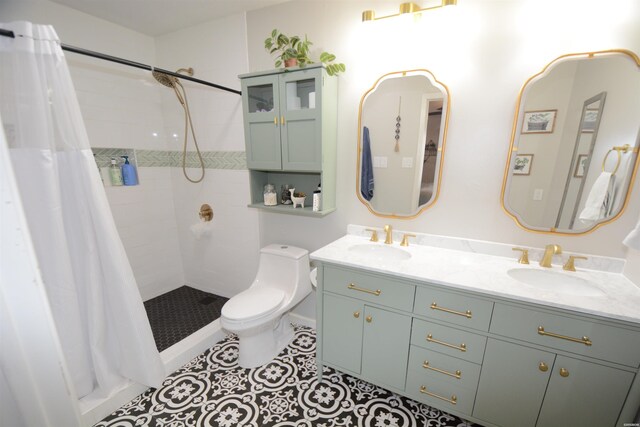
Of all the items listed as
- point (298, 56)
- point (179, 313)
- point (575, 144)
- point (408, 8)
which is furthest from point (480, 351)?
point (179, 313)

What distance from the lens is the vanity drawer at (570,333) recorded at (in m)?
0.98

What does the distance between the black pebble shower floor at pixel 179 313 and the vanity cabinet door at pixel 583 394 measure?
222 cm

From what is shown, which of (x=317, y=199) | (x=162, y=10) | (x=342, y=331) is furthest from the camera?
(x=162, y=10)

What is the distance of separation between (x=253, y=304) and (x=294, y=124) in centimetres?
120

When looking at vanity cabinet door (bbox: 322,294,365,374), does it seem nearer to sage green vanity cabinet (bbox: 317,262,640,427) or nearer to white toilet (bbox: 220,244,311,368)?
sage green vanity cabinet (bbox: 317,262,640,427)

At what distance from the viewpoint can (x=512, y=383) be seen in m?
1.17

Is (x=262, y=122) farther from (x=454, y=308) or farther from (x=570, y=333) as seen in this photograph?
(x=570, y=333)

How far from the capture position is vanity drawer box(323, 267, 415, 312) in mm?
1307

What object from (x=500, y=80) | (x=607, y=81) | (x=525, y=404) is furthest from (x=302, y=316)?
(x=607, y=81)

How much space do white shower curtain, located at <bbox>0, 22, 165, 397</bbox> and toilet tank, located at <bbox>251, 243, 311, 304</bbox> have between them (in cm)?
81

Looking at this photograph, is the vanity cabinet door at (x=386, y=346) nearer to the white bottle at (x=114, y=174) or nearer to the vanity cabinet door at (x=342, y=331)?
the vanity cabinet door at (x=342, y=331)

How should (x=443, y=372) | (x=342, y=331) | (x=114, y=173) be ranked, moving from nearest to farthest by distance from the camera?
(x=443, y=372) → (x=342, y=331) → (x=114, y=173)

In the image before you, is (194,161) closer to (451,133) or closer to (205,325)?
(205,325)

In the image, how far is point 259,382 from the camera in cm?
168
